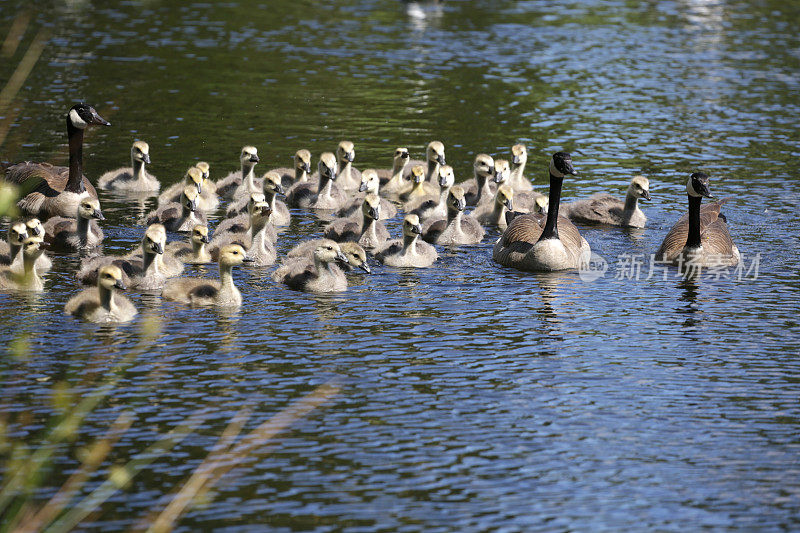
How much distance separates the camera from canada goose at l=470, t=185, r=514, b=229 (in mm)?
19531

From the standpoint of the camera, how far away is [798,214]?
64.3 ft

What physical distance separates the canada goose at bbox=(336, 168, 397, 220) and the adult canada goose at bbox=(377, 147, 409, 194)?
64cm

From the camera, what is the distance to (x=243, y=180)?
21.2 meters

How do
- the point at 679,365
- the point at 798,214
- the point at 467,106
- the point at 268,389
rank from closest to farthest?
the point at 268,389, the point at 679,365, the point at 798,214, the point at 467,106

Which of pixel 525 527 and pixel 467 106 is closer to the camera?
pixel 525 527

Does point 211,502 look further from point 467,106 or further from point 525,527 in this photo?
point 467,106

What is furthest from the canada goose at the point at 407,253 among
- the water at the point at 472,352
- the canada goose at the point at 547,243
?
the canada goose at the point at 547,243

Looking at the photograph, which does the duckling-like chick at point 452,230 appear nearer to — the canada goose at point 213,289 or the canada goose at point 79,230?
the canada goose at point 213,289

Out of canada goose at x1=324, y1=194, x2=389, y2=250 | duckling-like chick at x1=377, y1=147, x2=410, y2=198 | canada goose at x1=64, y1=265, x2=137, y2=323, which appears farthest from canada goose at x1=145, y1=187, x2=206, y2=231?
canada goose at x1=64, y1=265, x2=137, y2=323

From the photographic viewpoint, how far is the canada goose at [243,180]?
68.7 feet

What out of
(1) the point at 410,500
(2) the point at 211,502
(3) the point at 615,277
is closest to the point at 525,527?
(1) the point at 410,500

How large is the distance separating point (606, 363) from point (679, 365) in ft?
2.47

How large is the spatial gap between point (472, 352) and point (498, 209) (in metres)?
6.99

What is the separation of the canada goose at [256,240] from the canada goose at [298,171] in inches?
152
